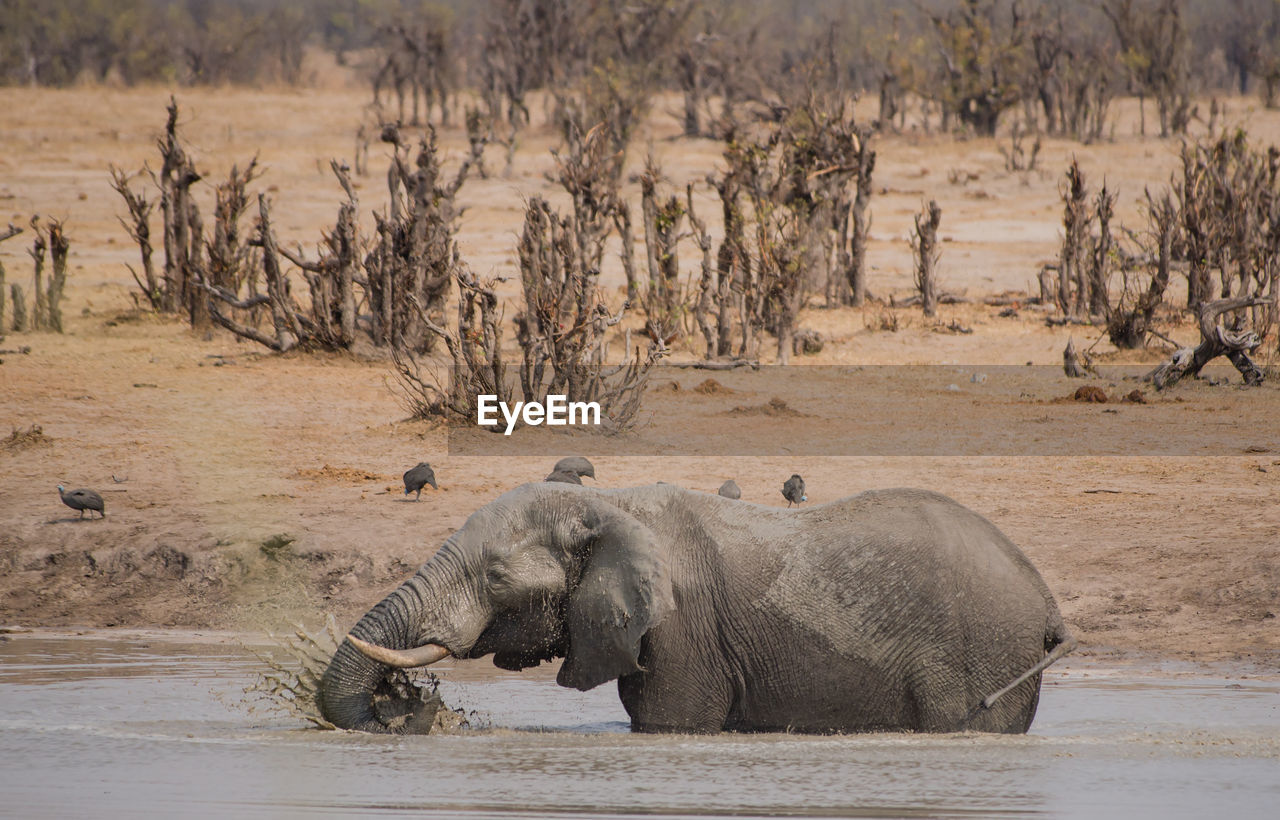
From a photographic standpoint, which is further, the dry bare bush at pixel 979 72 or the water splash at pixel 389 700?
the dry bare bush at pixel 979 72

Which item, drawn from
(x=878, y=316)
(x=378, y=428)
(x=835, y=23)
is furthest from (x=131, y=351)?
(x=835, y=23)

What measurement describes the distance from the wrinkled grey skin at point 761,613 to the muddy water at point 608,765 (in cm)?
17

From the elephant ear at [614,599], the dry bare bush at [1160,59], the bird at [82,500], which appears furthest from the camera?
the dry bare bush at [1160,59]

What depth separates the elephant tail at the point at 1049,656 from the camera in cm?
632

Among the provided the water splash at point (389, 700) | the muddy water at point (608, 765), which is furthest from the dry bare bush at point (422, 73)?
the water splash at point (389, 700)

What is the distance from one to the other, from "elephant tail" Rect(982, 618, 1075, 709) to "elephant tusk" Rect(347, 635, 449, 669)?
7.05 feet

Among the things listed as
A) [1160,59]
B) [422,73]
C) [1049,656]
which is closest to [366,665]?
[1049,656]

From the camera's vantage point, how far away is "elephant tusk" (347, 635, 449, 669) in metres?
5.94

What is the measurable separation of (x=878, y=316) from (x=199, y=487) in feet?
37.5

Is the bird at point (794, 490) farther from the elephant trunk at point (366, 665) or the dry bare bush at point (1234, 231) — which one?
the dry bare bush at point (1234, 231)

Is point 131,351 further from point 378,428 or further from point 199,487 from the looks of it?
point 199,487

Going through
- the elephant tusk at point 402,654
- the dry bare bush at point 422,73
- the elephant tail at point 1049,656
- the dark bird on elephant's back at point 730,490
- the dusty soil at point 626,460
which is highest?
the dry bare bush at point 422,73

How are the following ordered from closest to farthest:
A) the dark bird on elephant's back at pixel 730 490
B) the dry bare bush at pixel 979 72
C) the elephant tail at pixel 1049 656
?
the elephant tail at pixel 1049 656 < the dark bird on elephant's back at pixel 730 490 < the dry bare bush at pixel 979 72

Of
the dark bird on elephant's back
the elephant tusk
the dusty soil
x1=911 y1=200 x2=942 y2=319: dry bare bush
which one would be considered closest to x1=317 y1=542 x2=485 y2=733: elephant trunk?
the elephant tusk
